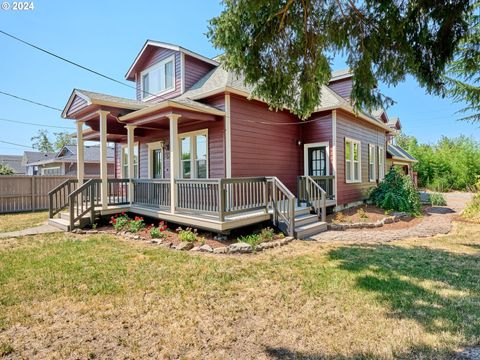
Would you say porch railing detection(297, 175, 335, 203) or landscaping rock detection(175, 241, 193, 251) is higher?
porch railing detection(297, 175, 335, 203)

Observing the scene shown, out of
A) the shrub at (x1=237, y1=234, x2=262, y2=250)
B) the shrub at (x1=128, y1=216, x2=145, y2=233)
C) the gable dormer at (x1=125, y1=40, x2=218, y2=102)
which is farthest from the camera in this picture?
the gable dormer at (x1=125, y1=40, x2=218, y2=102)

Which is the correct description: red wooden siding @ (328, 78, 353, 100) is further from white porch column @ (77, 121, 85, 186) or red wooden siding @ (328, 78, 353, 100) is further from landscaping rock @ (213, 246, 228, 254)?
white porch column @ (77, 121, 85, 186)

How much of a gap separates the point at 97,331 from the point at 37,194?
13.7 meters

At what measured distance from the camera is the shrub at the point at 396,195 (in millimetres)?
11180

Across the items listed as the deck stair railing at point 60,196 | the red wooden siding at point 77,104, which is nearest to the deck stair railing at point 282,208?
the red wooden siding at point 77,104

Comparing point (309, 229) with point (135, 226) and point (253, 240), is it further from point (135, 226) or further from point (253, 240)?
point (135, 226)

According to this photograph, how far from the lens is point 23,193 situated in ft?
43.2

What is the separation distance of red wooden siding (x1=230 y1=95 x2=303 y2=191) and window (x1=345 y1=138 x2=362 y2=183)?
83.7 inches

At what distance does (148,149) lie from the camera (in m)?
11.5

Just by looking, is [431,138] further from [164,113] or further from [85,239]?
[85,239]

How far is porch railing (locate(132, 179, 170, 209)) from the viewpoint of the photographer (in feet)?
26.3

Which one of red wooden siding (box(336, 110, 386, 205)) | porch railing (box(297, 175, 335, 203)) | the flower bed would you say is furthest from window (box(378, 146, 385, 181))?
the flower bed

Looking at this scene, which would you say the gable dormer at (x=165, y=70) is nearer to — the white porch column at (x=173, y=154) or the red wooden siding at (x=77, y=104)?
the red wooden siding at (x=77, y=104)

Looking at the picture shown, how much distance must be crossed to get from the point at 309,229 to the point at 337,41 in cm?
469
